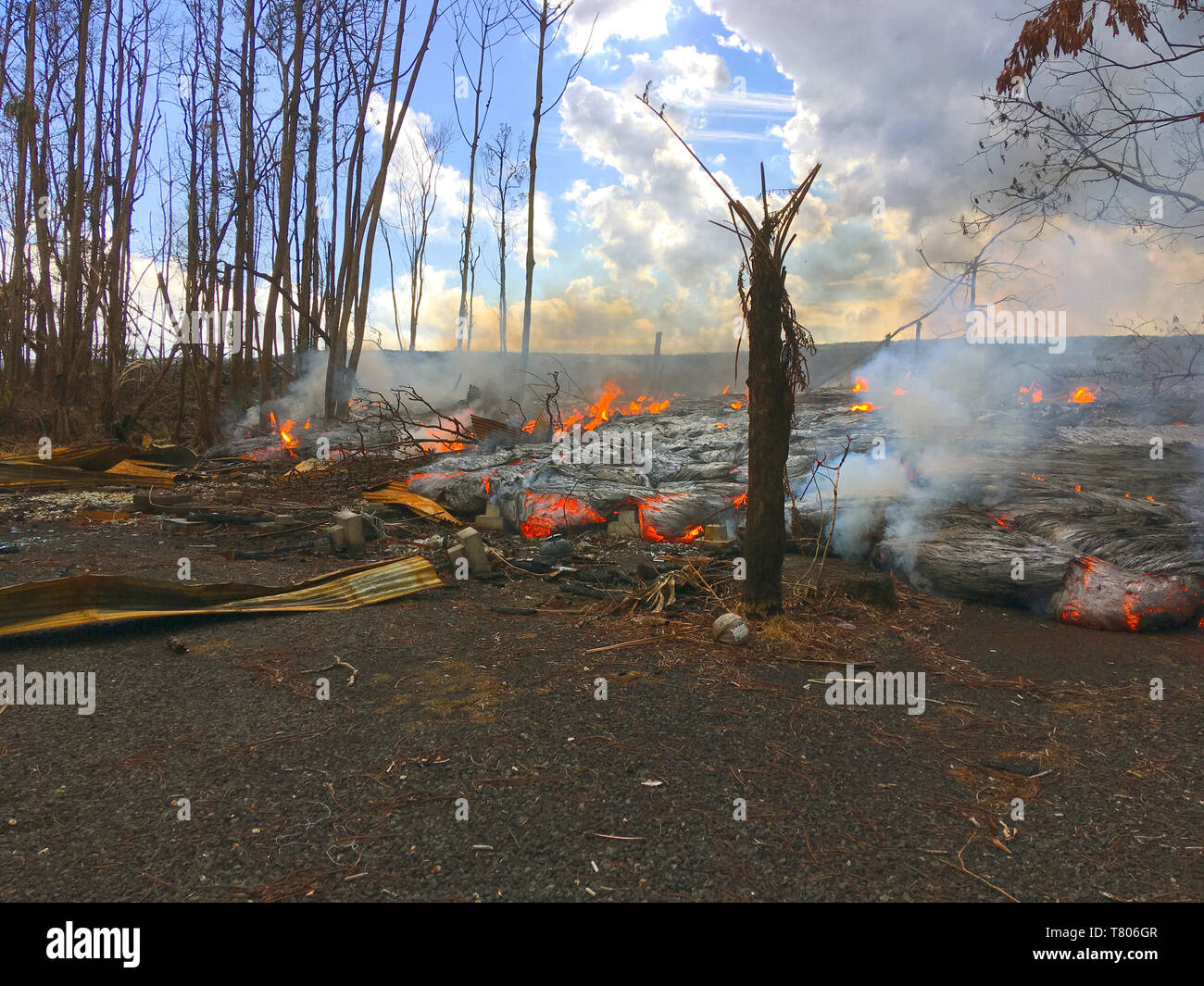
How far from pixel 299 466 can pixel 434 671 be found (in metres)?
8.00

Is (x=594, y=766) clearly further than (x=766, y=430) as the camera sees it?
No

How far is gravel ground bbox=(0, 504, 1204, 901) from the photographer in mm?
2143

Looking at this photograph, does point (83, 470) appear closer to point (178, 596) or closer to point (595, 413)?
point (178, 596)

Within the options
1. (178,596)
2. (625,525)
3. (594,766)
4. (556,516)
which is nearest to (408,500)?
(556,516)

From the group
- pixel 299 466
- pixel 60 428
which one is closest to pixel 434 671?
pixel 299 466

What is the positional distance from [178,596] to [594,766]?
10.5ft

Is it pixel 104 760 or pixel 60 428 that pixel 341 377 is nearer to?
pixel 60 428

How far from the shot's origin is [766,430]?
457cm

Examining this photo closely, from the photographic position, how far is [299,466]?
421 inches

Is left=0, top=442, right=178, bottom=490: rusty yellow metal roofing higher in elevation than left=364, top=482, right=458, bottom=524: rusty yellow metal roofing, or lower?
higher

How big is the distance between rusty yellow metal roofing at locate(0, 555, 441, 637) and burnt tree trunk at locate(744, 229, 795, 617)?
256 centimetres

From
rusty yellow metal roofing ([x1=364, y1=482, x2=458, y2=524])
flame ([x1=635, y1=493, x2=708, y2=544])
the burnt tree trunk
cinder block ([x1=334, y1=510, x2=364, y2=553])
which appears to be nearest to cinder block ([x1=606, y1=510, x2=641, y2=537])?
flame ([x1=635, y1=493, x2=708, y2=544])

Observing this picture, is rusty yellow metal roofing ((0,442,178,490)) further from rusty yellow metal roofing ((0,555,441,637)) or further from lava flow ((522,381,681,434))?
lava flow ((522,381,681,434))
